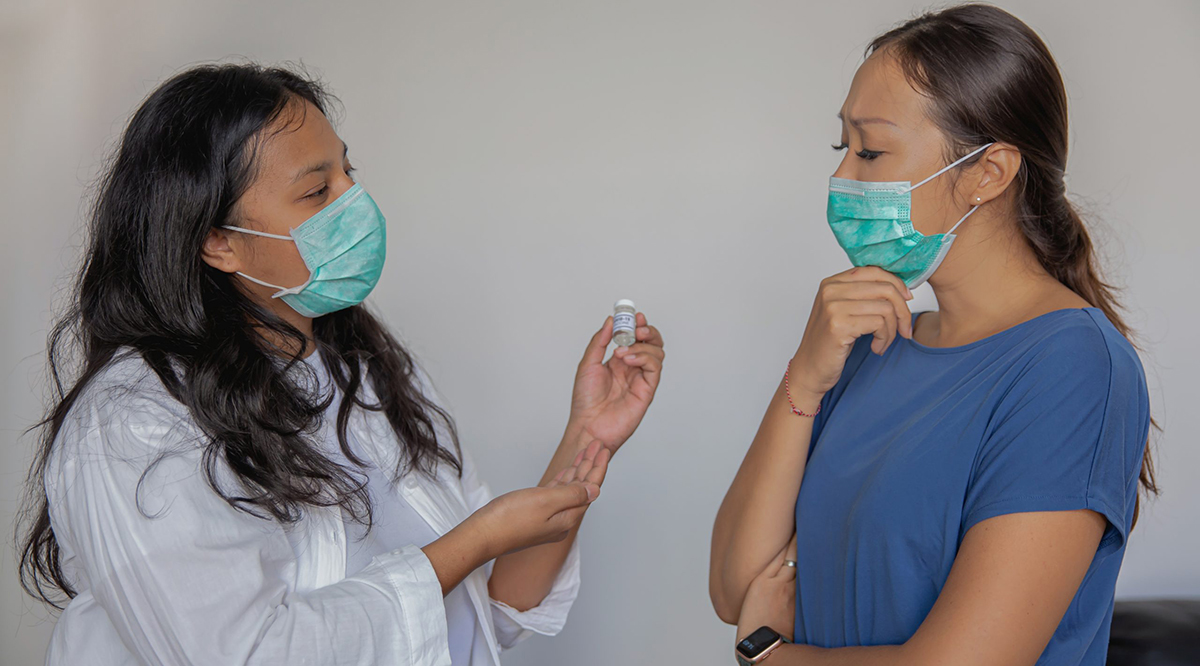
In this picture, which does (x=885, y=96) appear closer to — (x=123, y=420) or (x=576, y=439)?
(x=576, y=439)

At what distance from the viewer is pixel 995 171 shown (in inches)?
47.1

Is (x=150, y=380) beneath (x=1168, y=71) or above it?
beneath

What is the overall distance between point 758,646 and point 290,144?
3.54 ft

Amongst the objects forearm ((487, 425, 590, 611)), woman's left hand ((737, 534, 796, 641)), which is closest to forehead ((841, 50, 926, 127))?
woman's left hand ((737, 534, 796, 641))

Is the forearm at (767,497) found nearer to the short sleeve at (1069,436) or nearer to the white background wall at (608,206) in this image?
the short sleeve at (1069,436)

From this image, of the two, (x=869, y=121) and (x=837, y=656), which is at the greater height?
(x=869, y=121)

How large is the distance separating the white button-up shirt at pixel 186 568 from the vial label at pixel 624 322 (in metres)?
0.53

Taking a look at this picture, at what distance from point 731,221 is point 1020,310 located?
44.8 inches

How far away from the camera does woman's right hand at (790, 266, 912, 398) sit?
120 cm

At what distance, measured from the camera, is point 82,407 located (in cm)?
112

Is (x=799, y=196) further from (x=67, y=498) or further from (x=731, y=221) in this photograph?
(x=67, y=498)

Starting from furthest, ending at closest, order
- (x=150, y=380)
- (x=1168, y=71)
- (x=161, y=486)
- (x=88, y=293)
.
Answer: (x=1168, y=71)
(x=88, y=293)
(x=150, y=380)
(x=161, y=486)

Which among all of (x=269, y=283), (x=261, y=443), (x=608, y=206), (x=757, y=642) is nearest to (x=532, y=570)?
(x=757, y=642)

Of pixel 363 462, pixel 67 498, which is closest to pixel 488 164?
pixel 363 462
